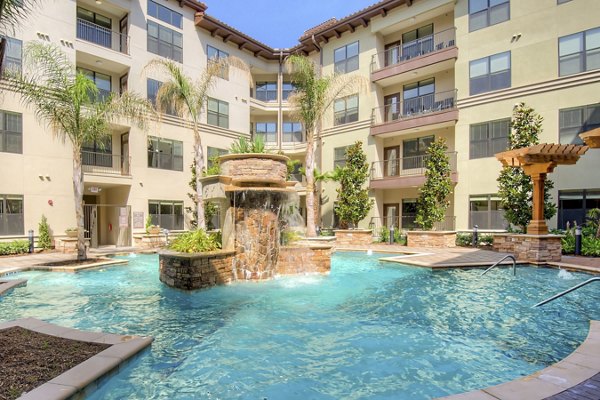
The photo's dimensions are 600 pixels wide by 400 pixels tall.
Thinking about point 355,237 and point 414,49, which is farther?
point 414,49

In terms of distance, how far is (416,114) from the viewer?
75.9ft

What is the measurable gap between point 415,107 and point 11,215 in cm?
2327

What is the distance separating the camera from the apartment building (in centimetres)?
1712

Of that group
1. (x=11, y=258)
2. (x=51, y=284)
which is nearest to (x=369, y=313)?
(x=51, y=284)

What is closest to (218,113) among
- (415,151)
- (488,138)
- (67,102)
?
(67,102)

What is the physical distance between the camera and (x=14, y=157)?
16766 mm

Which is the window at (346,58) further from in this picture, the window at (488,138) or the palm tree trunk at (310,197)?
the window at (488,138)

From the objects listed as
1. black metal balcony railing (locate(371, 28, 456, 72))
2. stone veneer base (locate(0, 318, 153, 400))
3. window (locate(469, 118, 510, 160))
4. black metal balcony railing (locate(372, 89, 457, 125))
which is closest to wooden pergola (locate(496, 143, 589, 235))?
window (locate(469, 118, 510, 160))

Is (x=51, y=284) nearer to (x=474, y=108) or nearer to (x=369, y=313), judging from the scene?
(x=369, y=313)

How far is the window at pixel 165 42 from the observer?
22.4 meters

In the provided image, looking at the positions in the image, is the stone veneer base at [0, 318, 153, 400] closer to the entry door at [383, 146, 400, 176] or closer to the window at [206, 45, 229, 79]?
the entry door at [383, 146, 400, 176]

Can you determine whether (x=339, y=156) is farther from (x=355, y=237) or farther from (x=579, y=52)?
(x=579, y=52)

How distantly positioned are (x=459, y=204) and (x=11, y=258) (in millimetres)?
21872

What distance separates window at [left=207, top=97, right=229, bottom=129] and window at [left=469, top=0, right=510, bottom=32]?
662 inches
